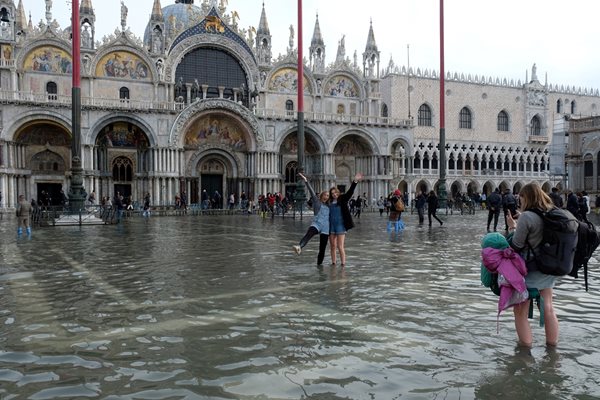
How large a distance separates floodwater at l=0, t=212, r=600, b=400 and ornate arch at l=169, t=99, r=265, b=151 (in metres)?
27.6

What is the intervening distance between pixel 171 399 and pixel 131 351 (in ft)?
4.07

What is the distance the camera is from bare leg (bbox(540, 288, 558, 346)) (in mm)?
4832

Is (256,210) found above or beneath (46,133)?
beneath

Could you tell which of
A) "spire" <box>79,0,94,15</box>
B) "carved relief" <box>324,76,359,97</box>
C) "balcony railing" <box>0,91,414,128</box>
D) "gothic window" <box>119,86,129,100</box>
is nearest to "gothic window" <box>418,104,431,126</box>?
"balcony railing" <box>0,91,414,128</box>

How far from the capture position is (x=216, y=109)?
38219mm

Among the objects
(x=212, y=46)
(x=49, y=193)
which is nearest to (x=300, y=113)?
(x=212, y=46)

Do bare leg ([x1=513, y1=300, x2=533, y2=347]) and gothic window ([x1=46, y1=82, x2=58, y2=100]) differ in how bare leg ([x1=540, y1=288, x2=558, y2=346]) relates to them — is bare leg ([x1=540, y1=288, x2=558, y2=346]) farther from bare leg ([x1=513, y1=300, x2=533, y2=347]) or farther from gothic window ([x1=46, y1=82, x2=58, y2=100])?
gothic window ([x1=46, y1=82, x2=58, y2=100])

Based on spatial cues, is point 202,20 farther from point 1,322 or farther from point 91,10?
point 1,322

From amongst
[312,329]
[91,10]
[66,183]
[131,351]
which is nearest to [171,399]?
[131,351]

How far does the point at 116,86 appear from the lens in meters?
37.7

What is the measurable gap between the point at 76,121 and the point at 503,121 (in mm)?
48679

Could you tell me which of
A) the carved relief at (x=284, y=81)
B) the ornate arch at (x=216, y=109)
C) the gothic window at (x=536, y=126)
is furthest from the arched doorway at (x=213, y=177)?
the gothic window at (x=536, y=126)

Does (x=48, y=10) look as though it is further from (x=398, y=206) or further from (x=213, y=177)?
(x=398, y=206)

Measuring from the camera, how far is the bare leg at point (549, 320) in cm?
483
